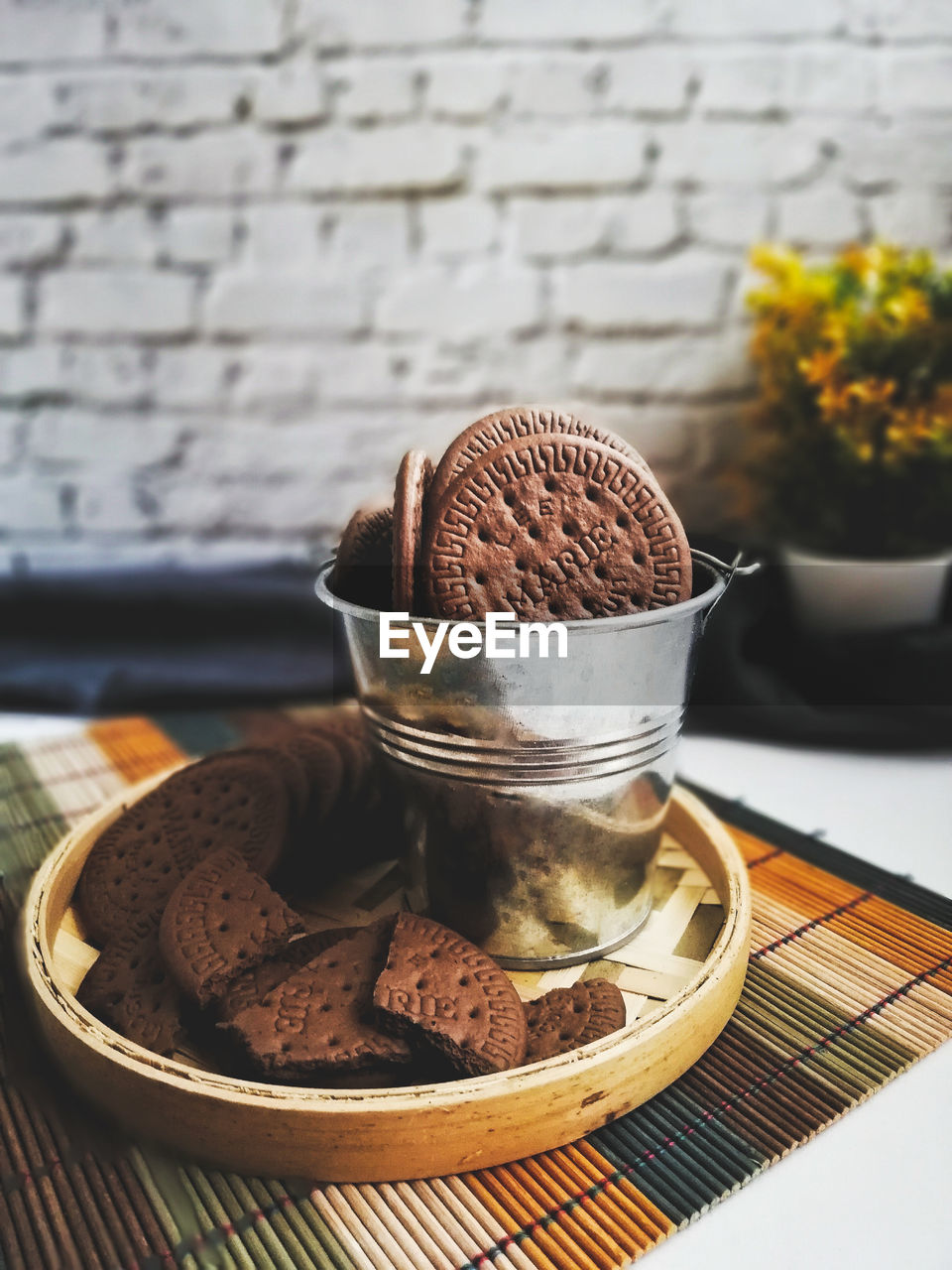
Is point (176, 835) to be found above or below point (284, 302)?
below

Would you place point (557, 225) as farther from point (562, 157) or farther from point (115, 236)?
point (115, 236)

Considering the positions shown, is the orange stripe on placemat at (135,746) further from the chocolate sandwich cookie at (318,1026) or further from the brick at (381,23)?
the brick at (381,23)

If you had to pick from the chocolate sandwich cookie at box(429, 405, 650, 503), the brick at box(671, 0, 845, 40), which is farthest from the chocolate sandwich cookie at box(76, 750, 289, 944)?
the brick at box(671, 0, 845, 40)

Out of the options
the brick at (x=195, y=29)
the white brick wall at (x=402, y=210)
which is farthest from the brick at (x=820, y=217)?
Result: the brick at (x=195, y=29)

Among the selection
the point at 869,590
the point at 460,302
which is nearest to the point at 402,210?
the point at 460,302

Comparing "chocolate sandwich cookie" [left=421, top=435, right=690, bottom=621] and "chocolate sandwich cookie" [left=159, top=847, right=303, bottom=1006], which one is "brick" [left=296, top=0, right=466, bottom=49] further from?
"chocolate sandwich cookie" [left=159, top=847, right=303, bottom=1006]

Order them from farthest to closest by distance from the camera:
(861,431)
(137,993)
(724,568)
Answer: (861,431) < (724,568) < (137,993)

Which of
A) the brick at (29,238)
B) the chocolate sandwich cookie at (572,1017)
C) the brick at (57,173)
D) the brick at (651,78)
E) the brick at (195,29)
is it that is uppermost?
the brick at (195,29)
